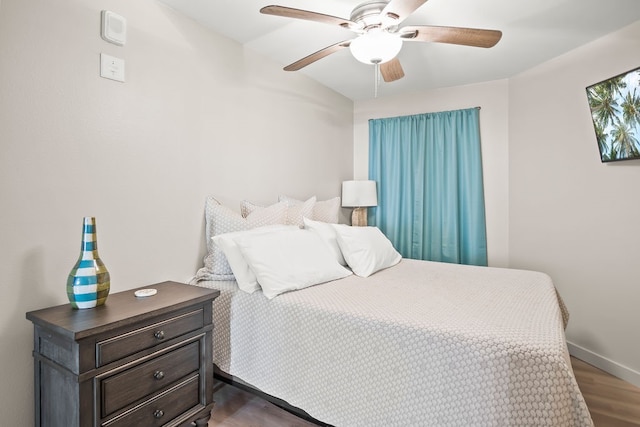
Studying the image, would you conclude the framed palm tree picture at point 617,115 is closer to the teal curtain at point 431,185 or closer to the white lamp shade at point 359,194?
the teal curtain at point 431,185

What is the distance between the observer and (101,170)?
1.63 meters

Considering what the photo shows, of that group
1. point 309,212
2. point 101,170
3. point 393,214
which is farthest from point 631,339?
point 101,170

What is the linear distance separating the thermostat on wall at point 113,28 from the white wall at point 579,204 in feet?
10.3

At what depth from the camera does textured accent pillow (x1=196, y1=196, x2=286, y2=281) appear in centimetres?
201

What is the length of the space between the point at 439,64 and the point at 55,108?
272cm

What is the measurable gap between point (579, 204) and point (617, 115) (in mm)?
694

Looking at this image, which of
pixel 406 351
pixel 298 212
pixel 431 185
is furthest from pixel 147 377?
pixel 431 185

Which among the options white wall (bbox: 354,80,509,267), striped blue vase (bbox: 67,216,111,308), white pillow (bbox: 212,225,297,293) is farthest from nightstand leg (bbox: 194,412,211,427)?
white wall (bbox: 354,80,509,267)

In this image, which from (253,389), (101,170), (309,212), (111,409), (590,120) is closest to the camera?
(111,409)

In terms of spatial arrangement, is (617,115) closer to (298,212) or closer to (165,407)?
(298,212)

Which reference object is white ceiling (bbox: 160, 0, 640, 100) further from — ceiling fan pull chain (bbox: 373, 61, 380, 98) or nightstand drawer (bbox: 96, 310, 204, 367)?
nightstand drawer (bbox: 96, 310, 204, 367)

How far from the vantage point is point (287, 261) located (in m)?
1.87

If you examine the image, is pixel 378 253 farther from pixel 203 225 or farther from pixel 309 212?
pixel 203 225

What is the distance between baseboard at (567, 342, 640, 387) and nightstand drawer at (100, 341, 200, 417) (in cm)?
282
